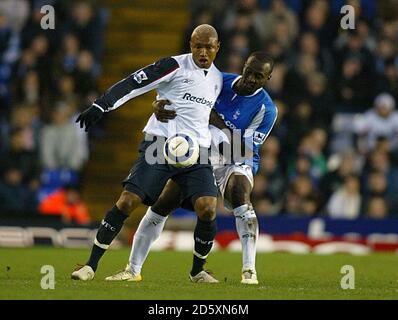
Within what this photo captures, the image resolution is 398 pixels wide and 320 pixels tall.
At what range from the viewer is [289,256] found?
15.9m

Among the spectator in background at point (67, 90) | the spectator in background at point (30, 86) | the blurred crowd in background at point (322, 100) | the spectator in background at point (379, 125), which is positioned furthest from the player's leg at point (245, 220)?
the spectator in background at point (30, 86)

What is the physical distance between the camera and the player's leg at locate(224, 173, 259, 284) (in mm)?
10562

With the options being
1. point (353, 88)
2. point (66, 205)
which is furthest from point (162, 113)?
point (353, 88)

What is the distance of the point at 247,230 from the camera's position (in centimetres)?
1070

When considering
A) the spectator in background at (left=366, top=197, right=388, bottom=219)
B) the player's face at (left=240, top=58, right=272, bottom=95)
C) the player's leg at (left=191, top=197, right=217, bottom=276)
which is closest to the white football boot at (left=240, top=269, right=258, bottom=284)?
the player's leg at (left=191, top=197, right=217, bottom=276)

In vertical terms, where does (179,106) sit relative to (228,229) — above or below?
below

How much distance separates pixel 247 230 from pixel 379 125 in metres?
8.93

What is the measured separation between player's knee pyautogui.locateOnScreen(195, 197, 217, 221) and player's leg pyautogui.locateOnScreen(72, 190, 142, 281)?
551 millimetres

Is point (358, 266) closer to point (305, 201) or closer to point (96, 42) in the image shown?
point (305, 201)

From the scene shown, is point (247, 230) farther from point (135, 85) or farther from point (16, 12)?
point (16, 12)
